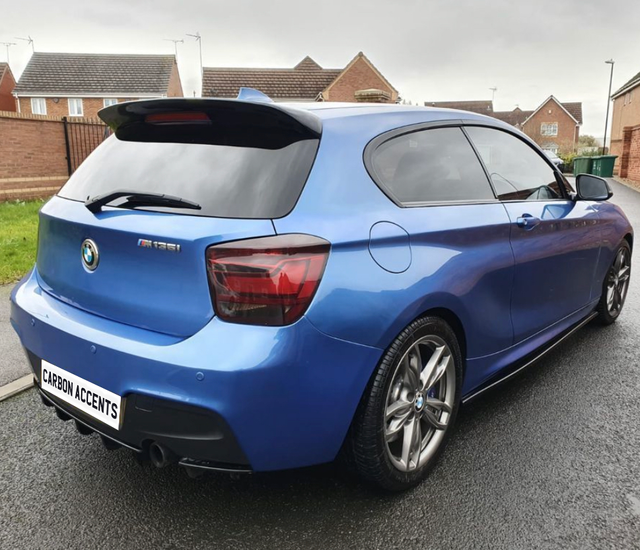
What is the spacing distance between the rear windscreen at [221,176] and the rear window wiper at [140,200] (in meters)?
0.02

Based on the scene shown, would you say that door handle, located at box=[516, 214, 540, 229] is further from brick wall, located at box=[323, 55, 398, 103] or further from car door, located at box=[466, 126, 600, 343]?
brick wall, located at box=[323, 55, 398, 103]

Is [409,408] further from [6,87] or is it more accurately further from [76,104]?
[6,87]

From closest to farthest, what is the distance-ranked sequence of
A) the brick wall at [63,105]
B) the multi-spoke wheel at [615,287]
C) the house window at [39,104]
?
the multi-spoke wheel at [615,287], the brick wall at [63,105], the house window at [39,104]

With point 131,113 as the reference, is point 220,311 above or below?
below

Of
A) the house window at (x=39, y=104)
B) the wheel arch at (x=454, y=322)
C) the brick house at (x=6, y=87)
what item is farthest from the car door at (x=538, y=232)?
the brick house at (x=6, y=87)

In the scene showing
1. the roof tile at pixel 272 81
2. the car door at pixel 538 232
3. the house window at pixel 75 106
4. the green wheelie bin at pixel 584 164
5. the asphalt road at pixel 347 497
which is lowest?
the green wheelie bin at pixel 584 164

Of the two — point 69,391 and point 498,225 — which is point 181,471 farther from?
point 498,225

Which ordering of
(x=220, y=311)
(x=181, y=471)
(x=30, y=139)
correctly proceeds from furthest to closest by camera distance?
(x=30, y=139) → (x=181, y=471) → (x=220, y=311)

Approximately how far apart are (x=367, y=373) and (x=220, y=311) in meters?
0.59

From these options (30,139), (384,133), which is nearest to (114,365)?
(384,133)

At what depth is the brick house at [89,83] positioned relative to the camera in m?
44.1

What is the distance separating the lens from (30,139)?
45.7ft

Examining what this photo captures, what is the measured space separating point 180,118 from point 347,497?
5.58ft

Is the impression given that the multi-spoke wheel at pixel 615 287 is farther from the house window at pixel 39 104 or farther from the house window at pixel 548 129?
the house window at pixel 548 129
